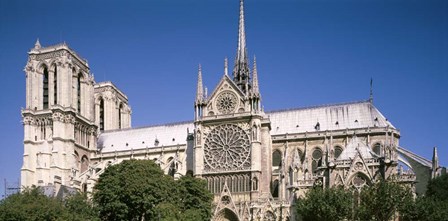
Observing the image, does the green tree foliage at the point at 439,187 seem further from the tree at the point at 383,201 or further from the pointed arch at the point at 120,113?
the pointed arch at the point at 120,113

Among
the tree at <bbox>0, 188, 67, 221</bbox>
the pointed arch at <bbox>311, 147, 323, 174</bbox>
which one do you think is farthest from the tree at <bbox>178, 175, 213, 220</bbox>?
the pointed arch at <bbox>311, 147, 323, 174</bbox>

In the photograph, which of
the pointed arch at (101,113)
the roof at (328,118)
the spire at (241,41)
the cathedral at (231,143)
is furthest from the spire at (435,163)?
the pointed arch at (101,113)

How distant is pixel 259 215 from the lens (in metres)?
61.2

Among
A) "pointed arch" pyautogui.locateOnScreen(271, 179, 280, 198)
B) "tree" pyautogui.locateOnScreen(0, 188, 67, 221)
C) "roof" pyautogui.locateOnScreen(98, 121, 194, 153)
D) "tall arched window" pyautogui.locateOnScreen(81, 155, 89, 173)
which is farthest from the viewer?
"roof" pyautogui.locateOnScreen(98, 121, 194, 153)

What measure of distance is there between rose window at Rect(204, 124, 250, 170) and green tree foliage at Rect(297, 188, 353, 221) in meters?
17.6

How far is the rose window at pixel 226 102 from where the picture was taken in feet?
231

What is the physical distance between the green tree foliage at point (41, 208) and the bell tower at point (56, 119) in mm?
19332

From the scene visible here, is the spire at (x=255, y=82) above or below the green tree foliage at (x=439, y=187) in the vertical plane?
above

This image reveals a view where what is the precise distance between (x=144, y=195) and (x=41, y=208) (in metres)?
9.97

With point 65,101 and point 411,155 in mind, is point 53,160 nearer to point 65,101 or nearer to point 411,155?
point 65,101

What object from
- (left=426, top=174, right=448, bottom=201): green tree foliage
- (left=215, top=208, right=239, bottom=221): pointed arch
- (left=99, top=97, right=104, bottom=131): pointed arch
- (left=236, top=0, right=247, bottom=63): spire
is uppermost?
(left=236, top=0, right=247, bottom=63): spire

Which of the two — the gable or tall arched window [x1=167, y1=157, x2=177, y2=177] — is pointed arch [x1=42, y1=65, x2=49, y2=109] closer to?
tall arched window [x1=167, y1=157, x2=177, y2=177]

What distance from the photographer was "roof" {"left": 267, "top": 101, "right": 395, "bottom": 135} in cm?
7312

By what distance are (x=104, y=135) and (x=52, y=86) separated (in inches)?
523
